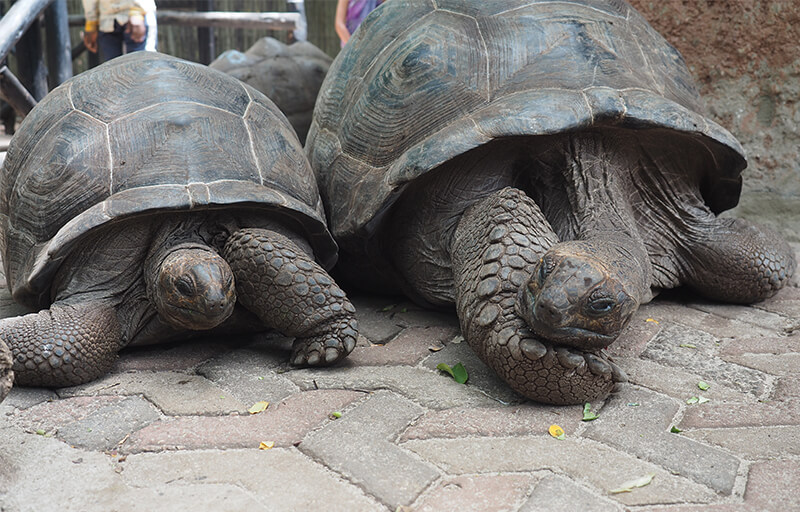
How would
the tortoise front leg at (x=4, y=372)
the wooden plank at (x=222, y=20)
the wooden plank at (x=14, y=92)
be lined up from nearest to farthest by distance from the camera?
the tortoise front leg at (x=4, y=372), the wooden plank at (x=14, y=92), the wooden plank at (x=222, y=20)

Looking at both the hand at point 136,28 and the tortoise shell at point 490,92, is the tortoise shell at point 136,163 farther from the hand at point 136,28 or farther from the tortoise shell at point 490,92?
the hand at point 136,28

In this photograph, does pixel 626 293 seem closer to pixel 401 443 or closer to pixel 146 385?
pixel 401 443

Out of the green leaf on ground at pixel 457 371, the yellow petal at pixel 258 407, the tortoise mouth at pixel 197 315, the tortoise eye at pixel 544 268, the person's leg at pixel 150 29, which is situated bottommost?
the green leaf on ground at pixel 457 371

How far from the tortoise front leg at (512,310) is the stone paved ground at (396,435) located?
0.09 metres

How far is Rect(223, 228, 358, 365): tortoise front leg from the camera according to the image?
2590mm

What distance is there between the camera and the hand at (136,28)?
19.3 ft

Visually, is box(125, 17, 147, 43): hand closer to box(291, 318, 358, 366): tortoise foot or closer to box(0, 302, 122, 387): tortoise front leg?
box(0, 302, 122, 387): tortoise front leg

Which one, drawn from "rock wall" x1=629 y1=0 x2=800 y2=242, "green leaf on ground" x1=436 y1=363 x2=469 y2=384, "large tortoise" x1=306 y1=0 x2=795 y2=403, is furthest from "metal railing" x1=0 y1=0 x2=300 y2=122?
"rock wall" x1=629 y1=0 x2=800 y2=242

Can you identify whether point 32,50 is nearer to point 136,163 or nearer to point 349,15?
point 349,15

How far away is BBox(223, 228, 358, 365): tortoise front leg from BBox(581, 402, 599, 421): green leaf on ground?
806 millimetres

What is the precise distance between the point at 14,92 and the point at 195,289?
3.69m

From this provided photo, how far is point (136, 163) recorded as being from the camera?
8.83 feet

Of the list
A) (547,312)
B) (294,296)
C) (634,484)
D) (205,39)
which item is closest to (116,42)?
(205,39)

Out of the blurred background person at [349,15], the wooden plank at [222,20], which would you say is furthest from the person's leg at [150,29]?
the wooden plank at [222,20]
